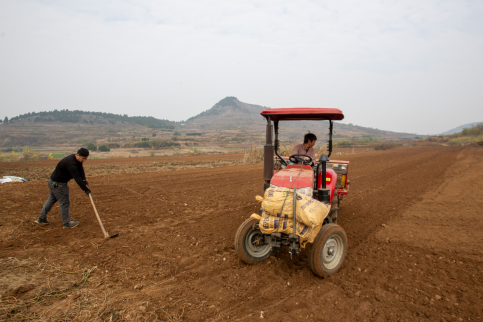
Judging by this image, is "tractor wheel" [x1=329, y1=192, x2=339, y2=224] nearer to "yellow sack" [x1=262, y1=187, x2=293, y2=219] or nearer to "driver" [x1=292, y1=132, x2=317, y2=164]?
"driver" [x1=292, y1=132, x2=317, y2=164]

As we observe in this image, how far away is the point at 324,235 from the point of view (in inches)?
137

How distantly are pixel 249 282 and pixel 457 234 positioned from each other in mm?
4259

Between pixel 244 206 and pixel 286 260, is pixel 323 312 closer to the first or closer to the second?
pixel 286 260

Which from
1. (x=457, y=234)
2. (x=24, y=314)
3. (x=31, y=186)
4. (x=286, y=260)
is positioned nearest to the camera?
(x=24, y=314)

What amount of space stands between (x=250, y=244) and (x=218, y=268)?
0.58 metres

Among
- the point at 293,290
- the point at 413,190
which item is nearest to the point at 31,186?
the point at 293,290

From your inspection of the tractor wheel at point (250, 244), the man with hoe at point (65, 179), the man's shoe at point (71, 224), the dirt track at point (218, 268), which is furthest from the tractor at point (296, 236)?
the man's shoe at point (71, 224)

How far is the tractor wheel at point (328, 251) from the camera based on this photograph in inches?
135

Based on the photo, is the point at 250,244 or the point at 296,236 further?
the point at 250,244

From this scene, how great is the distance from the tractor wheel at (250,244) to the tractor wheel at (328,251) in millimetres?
779

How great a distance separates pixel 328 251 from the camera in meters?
3.73

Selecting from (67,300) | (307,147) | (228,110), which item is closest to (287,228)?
(307,147)

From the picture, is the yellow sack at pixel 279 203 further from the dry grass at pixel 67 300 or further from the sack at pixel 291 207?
the dry grass at pixel 67 300

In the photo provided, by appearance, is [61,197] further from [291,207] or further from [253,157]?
[253,157]
